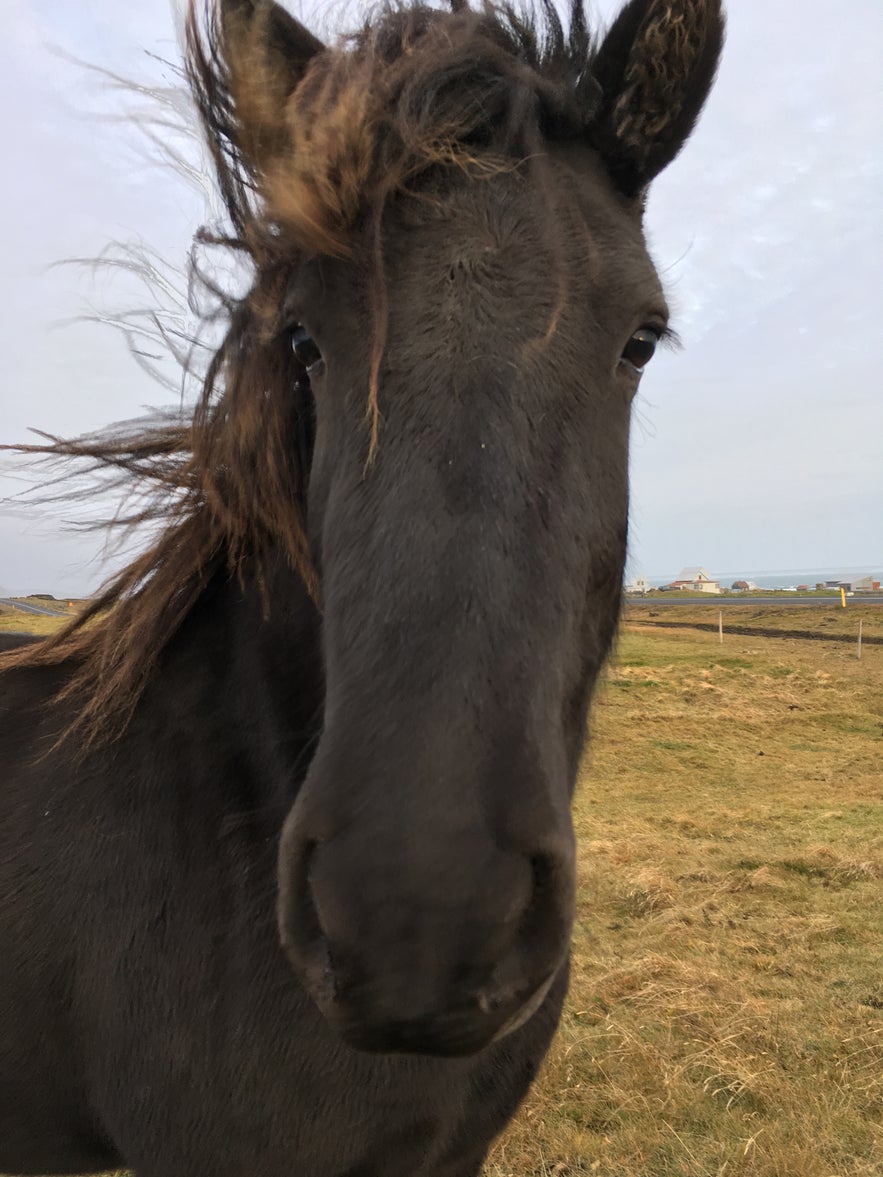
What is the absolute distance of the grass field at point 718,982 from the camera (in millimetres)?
3717

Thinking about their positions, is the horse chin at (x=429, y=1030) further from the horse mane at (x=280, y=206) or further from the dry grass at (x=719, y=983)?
the dry grass at (x=719, y=983)

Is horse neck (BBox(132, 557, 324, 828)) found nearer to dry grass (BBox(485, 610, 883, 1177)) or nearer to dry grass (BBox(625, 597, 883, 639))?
dry grass (BBox(485, 610, 883, 1177))

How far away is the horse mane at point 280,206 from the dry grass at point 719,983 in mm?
1389

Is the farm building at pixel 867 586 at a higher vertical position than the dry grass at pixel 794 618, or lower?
higher

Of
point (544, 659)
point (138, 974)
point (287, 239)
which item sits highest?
point (287, 239)

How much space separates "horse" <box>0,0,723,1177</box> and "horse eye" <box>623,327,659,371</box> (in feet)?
0.06

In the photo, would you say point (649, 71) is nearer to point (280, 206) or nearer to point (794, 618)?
point (280, 206)

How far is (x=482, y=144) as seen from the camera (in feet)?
5.92

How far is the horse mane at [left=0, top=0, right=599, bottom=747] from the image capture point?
1705 mm

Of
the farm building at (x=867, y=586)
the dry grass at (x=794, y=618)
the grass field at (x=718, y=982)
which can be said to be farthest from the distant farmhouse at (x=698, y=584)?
the grass field at (x=718, y=982)

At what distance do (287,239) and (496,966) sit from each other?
166 cm

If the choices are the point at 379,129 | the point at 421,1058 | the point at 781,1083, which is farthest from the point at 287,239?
the point at 781,1083

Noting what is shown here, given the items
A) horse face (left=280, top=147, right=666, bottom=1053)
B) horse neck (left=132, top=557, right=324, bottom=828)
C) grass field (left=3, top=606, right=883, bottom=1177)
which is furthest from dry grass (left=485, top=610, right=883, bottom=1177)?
horse face (left=280, top=147, right=666, bottom=1053)

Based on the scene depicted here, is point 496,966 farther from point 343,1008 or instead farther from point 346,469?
point 346,469
